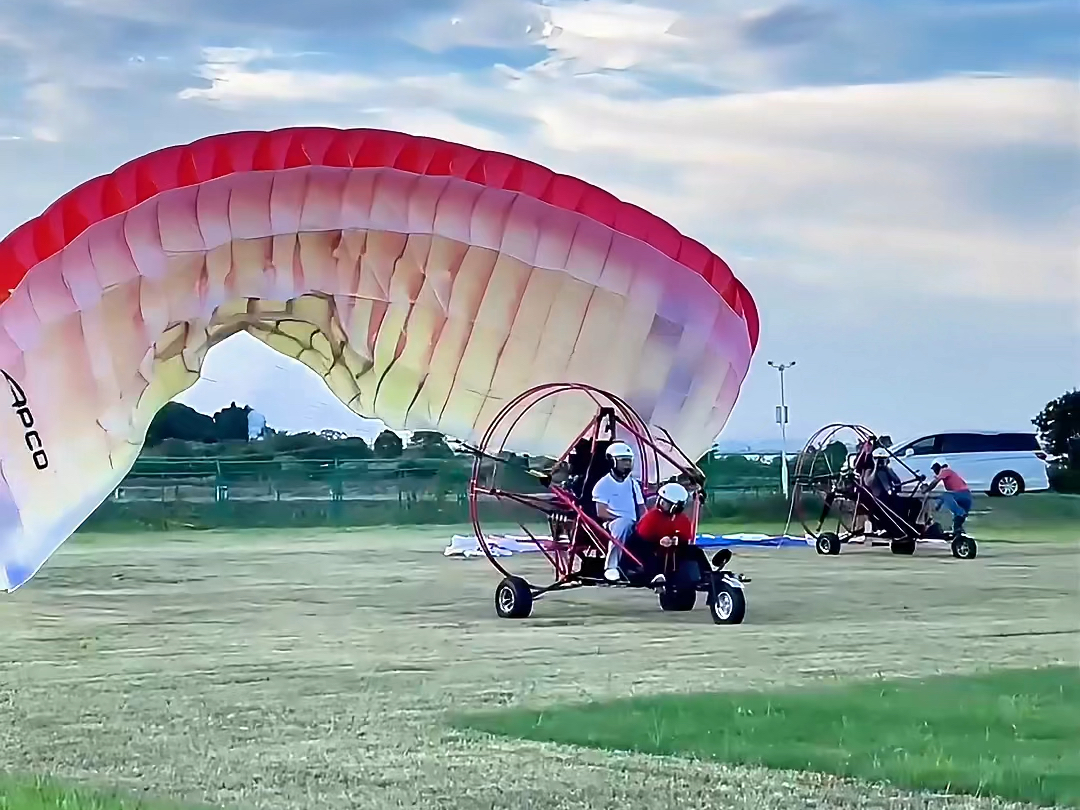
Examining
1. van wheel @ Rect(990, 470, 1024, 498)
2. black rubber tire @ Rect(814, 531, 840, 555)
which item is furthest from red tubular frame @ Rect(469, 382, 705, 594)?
black rubber tire @ Rect(814, 531, 840, 555)

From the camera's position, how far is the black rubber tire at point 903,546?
5727 millimetres

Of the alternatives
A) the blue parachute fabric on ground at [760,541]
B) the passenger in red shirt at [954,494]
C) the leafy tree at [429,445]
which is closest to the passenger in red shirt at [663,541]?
the leafy tree at [429,445]

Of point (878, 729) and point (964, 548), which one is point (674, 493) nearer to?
point (878, 729)

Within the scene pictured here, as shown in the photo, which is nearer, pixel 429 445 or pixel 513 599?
pixel 513 599

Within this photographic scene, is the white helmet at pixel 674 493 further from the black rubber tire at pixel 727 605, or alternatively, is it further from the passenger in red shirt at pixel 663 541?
the black rubber tire at pixel 727 605

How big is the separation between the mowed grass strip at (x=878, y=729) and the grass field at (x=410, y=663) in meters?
0.06

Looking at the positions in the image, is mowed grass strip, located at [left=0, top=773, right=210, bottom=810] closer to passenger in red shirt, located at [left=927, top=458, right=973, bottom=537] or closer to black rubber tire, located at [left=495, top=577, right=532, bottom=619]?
black rubber tire, located at [left=495, top=577, right=532, bottom=619]

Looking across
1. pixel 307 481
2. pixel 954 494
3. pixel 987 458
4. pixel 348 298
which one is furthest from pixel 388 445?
pixel 954 494

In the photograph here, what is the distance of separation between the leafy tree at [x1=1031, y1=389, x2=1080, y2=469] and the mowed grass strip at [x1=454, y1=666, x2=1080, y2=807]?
1.17 meters

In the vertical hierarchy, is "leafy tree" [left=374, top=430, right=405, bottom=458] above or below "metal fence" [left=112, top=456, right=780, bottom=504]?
above

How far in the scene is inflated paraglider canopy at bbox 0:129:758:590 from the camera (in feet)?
9.66

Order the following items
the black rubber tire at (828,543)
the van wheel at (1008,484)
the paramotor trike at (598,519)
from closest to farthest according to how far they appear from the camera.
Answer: the paramotor trike at (598,519), the van wheel at (1008,484), the black rubber tire at (828,543)

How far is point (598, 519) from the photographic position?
3607 millimetres

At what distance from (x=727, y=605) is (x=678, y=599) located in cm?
14
